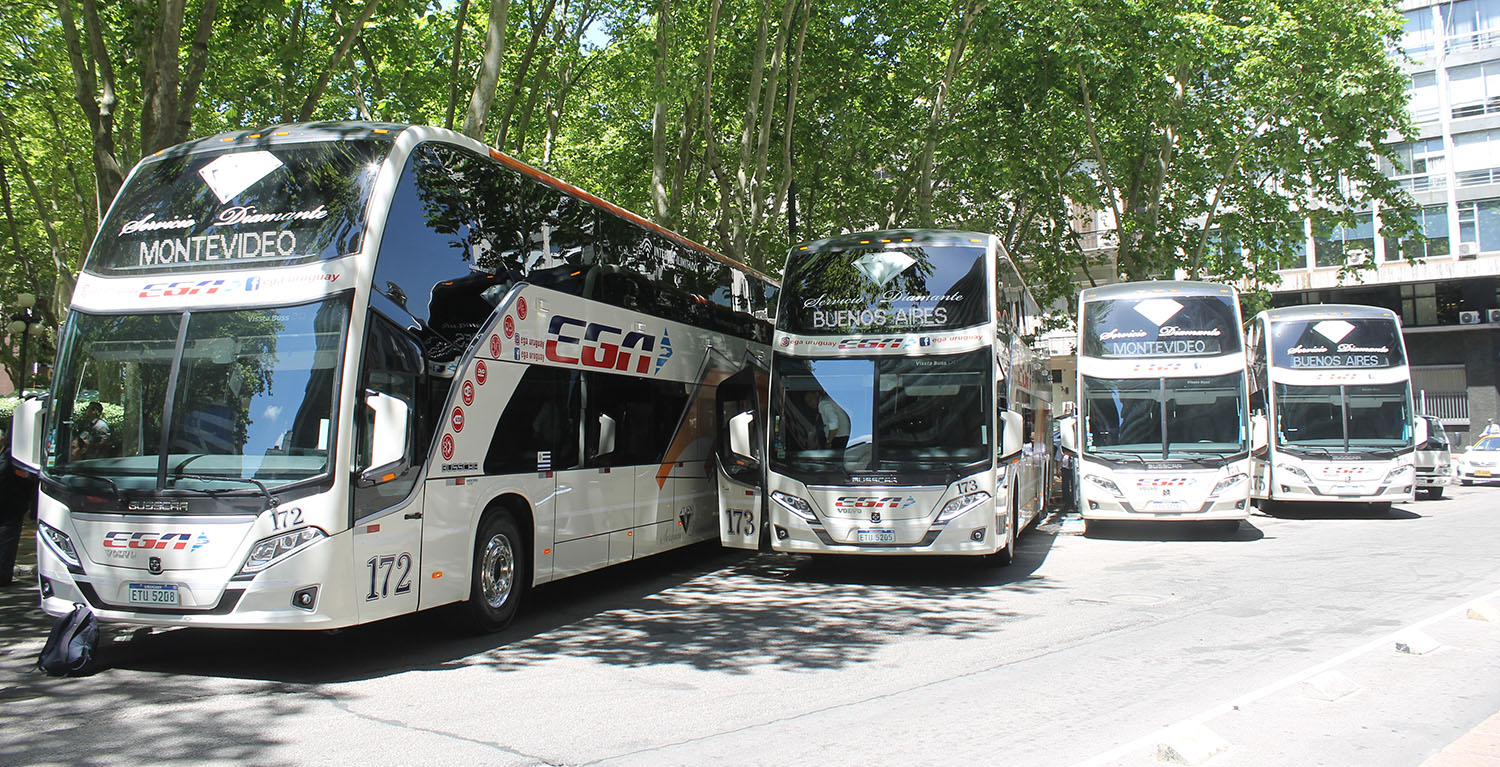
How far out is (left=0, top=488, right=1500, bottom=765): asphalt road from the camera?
5.41 metres

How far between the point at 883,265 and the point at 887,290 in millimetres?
345

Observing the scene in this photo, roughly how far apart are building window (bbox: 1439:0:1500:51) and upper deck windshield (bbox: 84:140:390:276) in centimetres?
4796

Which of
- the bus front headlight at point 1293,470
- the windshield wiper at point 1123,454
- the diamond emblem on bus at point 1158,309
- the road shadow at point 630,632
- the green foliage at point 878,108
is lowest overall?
the road shadow at point 630,632

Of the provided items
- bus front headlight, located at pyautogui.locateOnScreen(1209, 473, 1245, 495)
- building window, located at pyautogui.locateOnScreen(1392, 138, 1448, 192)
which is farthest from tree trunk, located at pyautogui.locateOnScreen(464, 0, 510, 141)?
building window, located at pyautogui.locateOnScreen(1392, 138, 1448, 192)

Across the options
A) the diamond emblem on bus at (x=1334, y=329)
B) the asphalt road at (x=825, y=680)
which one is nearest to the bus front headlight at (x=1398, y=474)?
the diamond emblem on bus at (x=1334, y=329)

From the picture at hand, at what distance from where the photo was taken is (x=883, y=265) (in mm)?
11680

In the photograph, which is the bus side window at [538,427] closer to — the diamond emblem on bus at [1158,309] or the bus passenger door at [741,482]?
the bus passenger door at [741,482]

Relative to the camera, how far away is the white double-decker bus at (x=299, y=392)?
22.1 feet

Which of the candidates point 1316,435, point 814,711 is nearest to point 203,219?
point 814,711

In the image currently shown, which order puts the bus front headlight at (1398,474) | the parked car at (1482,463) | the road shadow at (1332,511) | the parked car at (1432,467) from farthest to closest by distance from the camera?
1. the parked car at (1482,463)
2. the parked car at (1432,467)
3. the road shadow at (1332,511)
4. the bus front headlight at (1398,474)

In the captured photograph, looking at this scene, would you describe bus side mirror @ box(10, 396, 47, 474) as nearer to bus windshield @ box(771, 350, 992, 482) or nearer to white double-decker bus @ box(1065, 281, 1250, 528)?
bus windshield @ box(771, 350, 992, 482)

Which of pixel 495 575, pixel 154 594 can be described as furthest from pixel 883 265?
pixel 154 594

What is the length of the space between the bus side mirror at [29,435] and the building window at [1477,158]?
1879 inches

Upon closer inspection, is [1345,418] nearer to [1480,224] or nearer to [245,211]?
[245,211]
